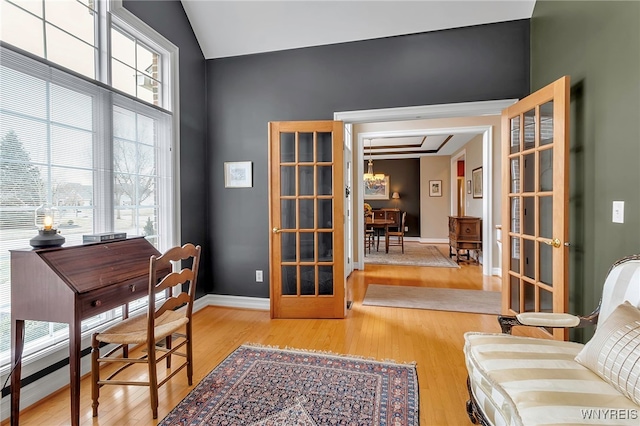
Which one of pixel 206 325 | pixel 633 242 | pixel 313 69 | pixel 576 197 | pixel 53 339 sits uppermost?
pixel 313 69

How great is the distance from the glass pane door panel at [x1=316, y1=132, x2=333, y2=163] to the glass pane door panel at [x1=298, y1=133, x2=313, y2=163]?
0.24 feet

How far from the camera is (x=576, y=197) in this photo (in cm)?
223

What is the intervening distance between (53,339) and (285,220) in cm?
201

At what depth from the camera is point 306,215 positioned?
128 inches

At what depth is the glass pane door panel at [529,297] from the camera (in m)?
2.46

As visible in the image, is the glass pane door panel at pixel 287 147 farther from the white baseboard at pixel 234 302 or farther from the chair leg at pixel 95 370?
the chair leg at pixel 95 370

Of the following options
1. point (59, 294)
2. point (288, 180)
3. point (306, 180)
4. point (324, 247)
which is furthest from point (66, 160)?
point (324, 247)

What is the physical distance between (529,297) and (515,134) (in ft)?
4.60

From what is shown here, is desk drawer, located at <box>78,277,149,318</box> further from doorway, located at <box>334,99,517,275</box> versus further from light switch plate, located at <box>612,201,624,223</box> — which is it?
light switch plate, located at <box>612,201,624,223</box>

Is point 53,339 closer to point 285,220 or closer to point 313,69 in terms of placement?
point 285,220

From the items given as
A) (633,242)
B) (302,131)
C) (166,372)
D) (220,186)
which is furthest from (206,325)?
(633,242)

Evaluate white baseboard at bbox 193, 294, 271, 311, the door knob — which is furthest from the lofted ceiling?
white baseboard at bbox 193, 294, 271, 311

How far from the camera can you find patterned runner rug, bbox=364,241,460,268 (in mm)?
6035

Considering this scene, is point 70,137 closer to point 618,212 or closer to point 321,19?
point 321,19
